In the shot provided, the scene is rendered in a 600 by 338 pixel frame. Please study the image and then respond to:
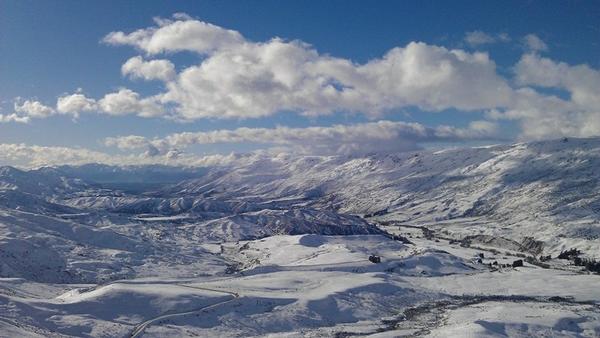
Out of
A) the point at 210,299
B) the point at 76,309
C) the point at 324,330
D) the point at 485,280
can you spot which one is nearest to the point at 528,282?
the point at 485,280

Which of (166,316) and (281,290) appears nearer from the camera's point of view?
(166,316)

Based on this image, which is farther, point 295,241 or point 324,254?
point 295,241

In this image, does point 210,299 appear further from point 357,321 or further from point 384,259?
point 384,259

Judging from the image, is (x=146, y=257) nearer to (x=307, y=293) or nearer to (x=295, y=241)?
(x=295, y=241)

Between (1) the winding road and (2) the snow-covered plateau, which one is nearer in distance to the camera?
(1) the winding road

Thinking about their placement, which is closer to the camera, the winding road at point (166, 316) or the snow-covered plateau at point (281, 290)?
the winding road at point (166, 316)

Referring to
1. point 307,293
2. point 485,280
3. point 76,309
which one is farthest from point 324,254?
point 76,309

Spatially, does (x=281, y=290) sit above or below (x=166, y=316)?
above

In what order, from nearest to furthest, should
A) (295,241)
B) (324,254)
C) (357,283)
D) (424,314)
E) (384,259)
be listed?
(424,314)
(357,283)
(384,259)
(324,254)
(295,241)

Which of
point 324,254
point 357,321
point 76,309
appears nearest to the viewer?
point 76,309
